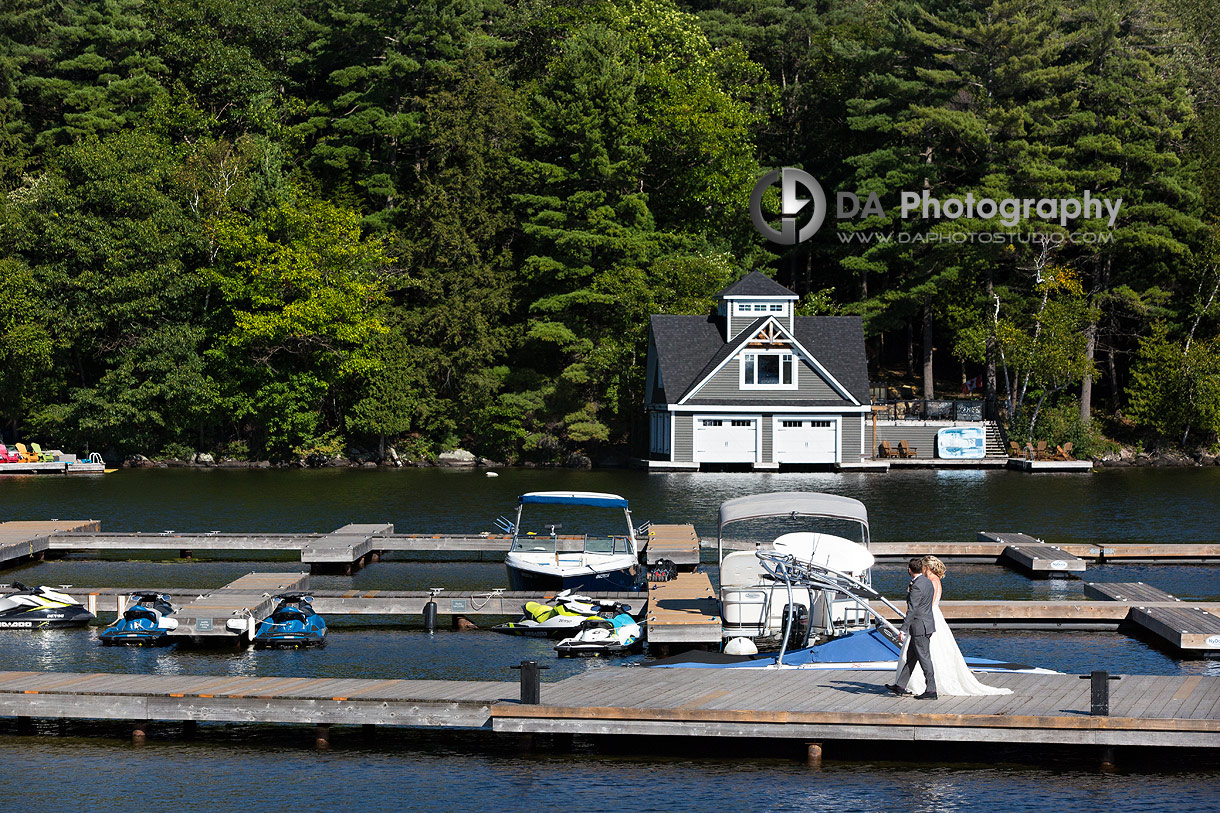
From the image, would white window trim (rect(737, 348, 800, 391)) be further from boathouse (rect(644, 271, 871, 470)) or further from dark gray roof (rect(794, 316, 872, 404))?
dark gray roof (rect(794, 316, 872, 404))

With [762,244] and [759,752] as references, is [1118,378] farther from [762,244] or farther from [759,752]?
[759,752]

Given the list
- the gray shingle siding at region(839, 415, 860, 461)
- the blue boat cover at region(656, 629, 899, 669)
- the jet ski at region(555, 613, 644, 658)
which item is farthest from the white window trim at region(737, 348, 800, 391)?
the blue boat cover at region(656, 629, 899, 669)

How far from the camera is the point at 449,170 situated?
2542 inches

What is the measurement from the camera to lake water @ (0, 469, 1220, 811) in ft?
46.9

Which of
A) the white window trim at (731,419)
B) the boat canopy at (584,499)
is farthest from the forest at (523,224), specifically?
the boat canopy at (584,499)

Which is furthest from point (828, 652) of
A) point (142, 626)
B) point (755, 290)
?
point (755, 290)

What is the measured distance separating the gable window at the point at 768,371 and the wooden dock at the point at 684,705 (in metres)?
41.5

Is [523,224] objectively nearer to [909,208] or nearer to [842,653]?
[909,208]

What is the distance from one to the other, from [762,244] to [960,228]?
13.3 meters

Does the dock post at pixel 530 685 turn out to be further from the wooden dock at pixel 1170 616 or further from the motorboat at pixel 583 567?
the wooden dock at pixel 1170 616

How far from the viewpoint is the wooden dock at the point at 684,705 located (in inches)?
564

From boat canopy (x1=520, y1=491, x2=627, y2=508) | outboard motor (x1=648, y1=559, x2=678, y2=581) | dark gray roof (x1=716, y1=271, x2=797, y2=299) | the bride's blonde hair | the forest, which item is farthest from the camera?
the forest

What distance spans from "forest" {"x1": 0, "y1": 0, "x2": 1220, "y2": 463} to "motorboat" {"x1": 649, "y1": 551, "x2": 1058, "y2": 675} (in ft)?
142

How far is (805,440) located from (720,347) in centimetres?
599
